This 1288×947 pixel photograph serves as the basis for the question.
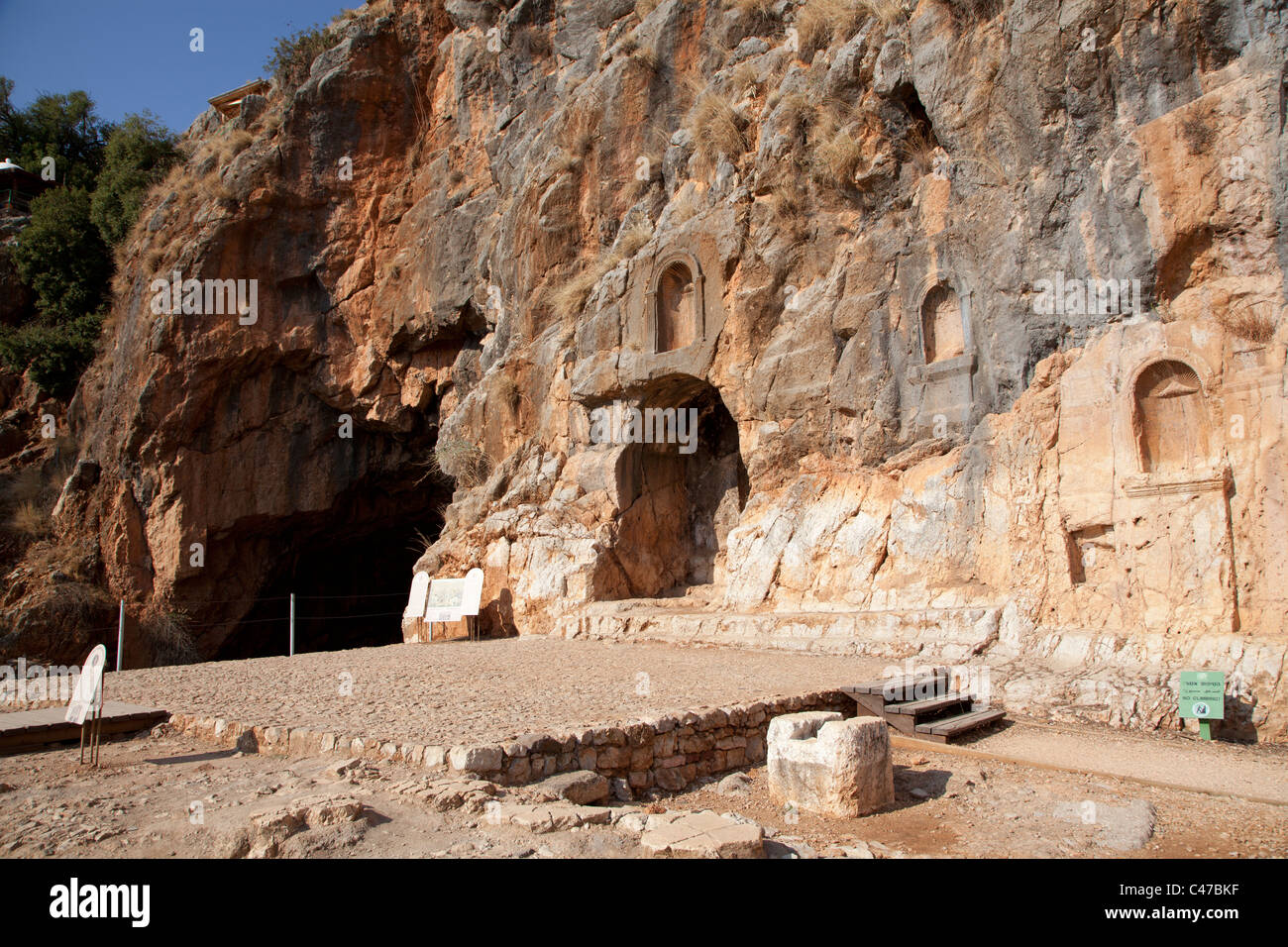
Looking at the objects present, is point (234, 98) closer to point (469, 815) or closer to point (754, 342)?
point (754, 342)

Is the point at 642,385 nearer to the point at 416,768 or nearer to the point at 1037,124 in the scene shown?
the point at 1037,124

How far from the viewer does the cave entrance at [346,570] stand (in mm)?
24016

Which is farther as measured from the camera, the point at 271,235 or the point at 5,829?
the point at 271,235

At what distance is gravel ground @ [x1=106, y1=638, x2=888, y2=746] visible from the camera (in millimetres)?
6613

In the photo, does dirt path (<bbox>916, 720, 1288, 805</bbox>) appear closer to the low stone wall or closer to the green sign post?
the green sign post

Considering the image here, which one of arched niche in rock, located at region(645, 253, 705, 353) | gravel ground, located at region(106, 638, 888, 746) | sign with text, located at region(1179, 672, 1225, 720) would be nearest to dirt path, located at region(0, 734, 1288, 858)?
gravel ground, located at region(106, 638, 888, 746)

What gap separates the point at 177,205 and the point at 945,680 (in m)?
23.9

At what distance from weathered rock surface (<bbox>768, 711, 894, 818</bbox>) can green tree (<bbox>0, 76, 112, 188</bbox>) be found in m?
31.0

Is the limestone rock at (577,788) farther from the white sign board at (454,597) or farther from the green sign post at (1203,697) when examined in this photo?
the white sign board at (454,597)

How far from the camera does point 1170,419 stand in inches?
344

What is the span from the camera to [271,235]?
22844 millimetres

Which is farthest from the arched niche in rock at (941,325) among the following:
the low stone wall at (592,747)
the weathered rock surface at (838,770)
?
the weathered rock surface at (838,770)

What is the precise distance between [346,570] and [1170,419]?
76.9 feet
